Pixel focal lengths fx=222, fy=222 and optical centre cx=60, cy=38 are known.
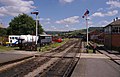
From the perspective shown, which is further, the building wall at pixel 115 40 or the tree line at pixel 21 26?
the tree line at pixel 21 26

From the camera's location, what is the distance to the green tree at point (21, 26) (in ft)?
306

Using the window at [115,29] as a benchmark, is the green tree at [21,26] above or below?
above

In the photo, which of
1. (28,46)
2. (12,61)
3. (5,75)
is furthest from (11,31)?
(5,75)

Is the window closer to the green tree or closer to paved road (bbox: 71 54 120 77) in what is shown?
paved road (bbox: 71 54 120 77)

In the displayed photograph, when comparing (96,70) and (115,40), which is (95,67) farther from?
(115,40)

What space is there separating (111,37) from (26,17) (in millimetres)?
57271

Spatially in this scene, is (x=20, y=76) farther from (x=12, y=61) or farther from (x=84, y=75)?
(x=12, y=61)

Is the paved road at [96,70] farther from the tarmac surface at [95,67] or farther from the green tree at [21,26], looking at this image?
the green tree at [21,26]

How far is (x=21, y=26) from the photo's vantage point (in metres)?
93.7

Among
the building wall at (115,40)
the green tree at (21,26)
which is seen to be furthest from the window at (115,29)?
the green tree at (21,26)

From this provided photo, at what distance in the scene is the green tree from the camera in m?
93.4

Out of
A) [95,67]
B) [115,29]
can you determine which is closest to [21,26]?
[115,29]

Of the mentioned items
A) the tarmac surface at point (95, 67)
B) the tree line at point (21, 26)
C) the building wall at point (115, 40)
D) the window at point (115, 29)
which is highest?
the tree line at point (21, 26)

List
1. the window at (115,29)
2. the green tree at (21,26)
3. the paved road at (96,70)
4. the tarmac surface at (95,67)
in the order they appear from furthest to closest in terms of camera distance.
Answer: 1. the green tree at (21,26)
2. the window at (115,29)
3. the tarmac surface at (95,67)
4. the paved road at (96,70)
